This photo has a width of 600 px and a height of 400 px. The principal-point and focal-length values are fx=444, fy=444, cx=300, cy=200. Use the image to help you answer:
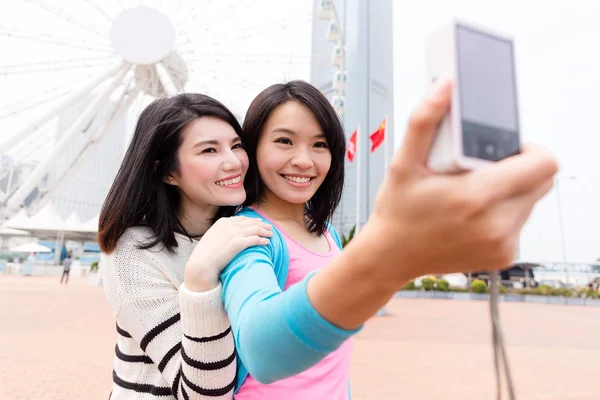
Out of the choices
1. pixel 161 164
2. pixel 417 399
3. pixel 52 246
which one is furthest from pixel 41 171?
pixel 52 246

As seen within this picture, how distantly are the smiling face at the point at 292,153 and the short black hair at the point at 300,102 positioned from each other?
0.02 meters

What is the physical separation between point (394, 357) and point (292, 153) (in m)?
6.24

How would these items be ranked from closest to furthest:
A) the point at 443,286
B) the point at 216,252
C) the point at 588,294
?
the point at 216,252, the point at 443,286, the point at 588,294

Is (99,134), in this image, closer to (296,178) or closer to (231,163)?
(231,163)

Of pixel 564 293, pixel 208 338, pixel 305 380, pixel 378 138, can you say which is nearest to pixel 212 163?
pixel 208 338

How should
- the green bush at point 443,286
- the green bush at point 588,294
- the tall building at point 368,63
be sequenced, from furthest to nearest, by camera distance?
the tall building at point 368,63 < the green bush at point 588,294 < the green bush at point 443,286

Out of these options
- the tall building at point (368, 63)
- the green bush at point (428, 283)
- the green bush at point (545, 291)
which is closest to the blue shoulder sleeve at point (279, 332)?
the green bush at point (428, 283)

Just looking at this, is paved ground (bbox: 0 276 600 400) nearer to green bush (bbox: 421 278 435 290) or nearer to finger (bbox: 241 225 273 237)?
finger (bbox: 241 225 273 237)

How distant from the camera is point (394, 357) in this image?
6805 mm

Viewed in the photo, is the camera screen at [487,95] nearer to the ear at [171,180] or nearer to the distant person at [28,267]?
the ear at [171,180]

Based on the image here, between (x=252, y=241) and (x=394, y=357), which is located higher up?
(x=252, y=241)

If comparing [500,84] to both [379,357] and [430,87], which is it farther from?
[379,357]

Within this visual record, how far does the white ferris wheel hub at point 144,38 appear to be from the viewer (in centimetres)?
1208

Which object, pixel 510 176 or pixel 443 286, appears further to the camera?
pixel 443 286
